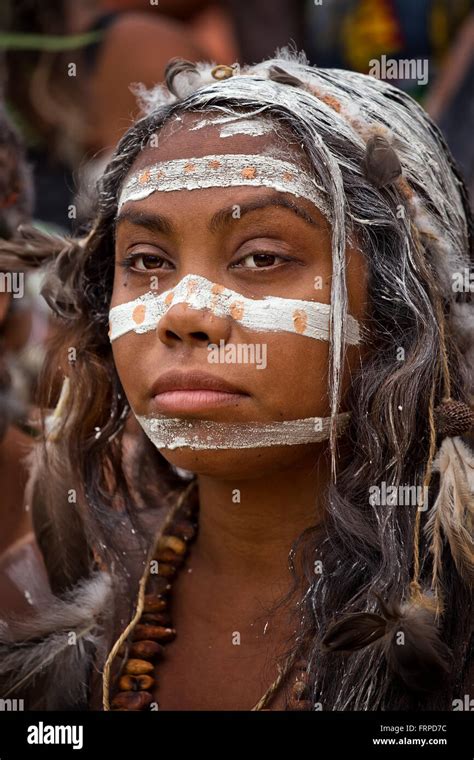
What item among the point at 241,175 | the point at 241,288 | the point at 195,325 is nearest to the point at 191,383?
the point at 195,325

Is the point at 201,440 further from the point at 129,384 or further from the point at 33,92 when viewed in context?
the point at 33,92

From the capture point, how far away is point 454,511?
7.92ft

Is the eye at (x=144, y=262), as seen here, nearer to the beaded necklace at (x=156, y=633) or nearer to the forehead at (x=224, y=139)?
the forehead at (x=224, y=139)

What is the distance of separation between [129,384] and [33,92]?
3.53 m

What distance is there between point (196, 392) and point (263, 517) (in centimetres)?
40

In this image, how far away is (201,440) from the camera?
2434 millimetres

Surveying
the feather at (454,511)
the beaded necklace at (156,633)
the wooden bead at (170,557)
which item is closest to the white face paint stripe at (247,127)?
the feather at (454,511)

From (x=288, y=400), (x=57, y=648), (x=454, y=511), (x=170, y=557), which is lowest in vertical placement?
(x=57, y=648)

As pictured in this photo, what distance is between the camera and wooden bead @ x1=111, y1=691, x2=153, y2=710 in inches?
102

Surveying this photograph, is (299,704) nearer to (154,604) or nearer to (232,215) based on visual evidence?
(154,604)

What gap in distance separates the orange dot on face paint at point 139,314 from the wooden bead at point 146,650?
0.78 metres

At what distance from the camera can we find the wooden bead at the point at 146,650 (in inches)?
105

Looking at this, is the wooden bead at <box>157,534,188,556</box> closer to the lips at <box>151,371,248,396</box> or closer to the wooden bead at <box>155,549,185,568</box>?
the wooden bead at <box>155,549,185,568</box>

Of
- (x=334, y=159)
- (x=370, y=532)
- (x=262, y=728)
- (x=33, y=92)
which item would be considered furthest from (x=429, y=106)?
(x=262, y=728)
